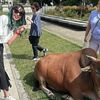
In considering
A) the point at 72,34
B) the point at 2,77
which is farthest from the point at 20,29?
the point at 72,34

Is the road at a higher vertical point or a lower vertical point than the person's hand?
lower

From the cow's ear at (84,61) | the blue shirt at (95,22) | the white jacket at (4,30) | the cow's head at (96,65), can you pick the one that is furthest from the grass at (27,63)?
the cow's head at (96,65)

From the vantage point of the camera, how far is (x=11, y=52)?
44.5 ft

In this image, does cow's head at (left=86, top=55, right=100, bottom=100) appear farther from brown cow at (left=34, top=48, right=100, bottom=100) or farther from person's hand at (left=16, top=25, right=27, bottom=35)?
person's hand at (left=16, top=25, right=27, bottom=35)

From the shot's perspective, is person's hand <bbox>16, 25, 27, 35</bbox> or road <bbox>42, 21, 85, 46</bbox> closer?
person's hand <bbox>16, 25, 27, 35</bbox>

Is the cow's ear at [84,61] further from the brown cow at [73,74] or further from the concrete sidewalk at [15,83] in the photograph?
the concrete sidewalk at [15,83]

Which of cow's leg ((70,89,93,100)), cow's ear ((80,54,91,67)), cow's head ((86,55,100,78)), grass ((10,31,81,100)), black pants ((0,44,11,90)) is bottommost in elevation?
grass ((10,31,81,100))

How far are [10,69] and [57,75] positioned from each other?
3.36 meters

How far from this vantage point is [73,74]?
656 cm

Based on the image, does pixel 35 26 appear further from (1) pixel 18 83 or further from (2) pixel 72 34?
(2) pixel 72 34

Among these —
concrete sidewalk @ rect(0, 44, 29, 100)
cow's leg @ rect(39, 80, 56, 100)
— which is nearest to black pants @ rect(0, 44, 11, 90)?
concrete sidewalk @ rect(0, 44, 29, 100)

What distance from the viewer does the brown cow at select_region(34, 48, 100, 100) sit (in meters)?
5.89

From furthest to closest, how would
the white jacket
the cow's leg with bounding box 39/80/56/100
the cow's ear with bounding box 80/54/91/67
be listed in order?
the cow's leg with bounding box 39/80/56/100 → the white jacket → the cow's ear with bounding box 80/54/91/67

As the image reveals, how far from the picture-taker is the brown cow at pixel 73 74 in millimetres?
5895
